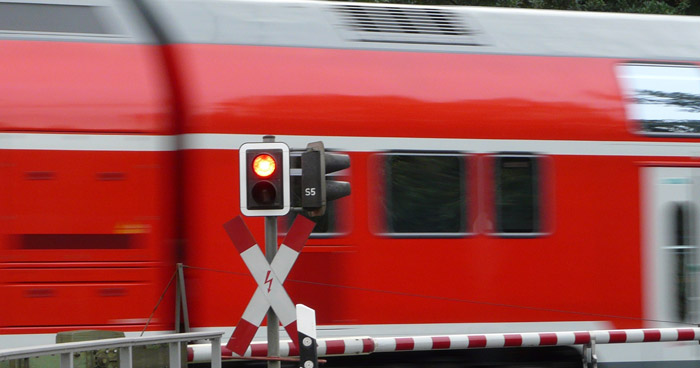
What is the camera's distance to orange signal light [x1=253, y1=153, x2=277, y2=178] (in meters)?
6.77

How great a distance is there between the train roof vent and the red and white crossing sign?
2315 millimetres

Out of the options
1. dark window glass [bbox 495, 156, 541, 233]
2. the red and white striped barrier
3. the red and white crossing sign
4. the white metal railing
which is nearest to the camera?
the white metal railing

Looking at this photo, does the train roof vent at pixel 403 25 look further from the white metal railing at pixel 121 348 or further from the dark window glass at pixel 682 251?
the white metal railing at pixel 121 348

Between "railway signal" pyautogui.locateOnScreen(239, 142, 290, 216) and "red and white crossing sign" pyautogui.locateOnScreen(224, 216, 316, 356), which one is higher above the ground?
"railway signal" pyautogui.locateOnScreen(239, 142, 290, 216)

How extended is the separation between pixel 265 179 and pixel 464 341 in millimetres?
2265

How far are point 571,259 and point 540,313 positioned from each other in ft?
1.72

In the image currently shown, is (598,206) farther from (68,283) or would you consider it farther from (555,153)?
(68,283)

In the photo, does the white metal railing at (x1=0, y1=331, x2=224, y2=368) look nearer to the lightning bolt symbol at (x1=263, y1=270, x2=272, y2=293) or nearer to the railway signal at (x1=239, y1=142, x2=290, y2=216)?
the lightning bolt symbol at (x1=263, y1=270, x2=272, y2=293)

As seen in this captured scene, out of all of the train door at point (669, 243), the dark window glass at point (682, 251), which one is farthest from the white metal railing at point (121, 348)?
the dark window glass at point (682, 251)

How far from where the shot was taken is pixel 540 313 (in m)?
8.26

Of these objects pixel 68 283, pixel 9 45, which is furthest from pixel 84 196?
pixel 9 45

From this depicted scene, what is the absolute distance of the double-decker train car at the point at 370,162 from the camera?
24.6 ft

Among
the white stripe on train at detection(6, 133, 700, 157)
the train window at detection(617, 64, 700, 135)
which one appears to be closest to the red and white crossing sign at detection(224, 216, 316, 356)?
the white stripe on train at detection(6, 133, 700, 157)

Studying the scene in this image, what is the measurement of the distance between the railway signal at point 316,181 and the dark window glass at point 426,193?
4.09ft
